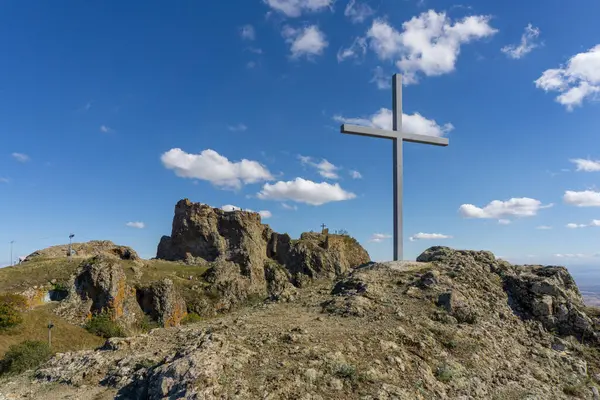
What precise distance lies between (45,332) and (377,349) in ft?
141

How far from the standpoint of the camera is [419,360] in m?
7.86

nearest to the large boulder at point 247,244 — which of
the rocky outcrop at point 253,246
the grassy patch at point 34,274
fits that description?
the rocky outcrop at point 253,246

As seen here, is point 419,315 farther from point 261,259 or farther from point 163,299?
point 261,259

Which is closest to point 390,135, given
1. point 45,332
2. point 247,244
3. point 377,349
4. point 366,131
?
point 366,131

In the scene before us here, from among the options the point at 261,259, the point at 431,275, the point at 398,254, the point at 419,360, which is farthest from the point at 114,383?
the point at 261,259

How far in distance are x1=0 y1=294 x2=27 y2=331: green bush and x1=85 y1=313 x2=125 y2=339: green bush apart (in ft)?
23.8

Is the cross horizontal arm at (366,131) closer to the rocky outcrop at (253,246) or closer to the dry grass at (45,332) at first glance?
the dry grass at (45,332)

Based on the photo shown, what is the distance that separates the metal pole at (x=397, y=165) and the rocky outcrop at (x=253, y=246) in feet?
295

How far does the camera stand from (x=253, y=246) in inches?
4638

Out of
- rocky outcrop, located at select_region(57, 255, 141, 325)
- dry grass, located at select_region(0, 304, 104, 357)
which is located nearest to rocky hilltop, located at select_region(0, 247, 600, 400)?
dry grass, located at select_region(0, 304, 104, 357)

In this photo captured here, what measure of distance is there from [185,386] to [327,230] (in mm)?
118162

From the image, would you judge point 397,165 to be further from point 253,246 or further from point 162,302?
point 253,246

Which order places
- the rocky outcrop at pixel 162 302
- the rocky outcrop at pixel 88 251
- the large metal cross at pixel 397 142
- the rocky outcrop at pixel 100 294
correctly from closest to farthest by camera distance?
1. the large metal cross at pixel 397 142
2. the rocky outcrop at pixel 100 294
3. the rocky outcrop at pixel 162 302
4. the rocky outcrop at pixel 88 251

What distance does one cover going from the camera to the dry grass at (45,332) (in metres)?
34.9
